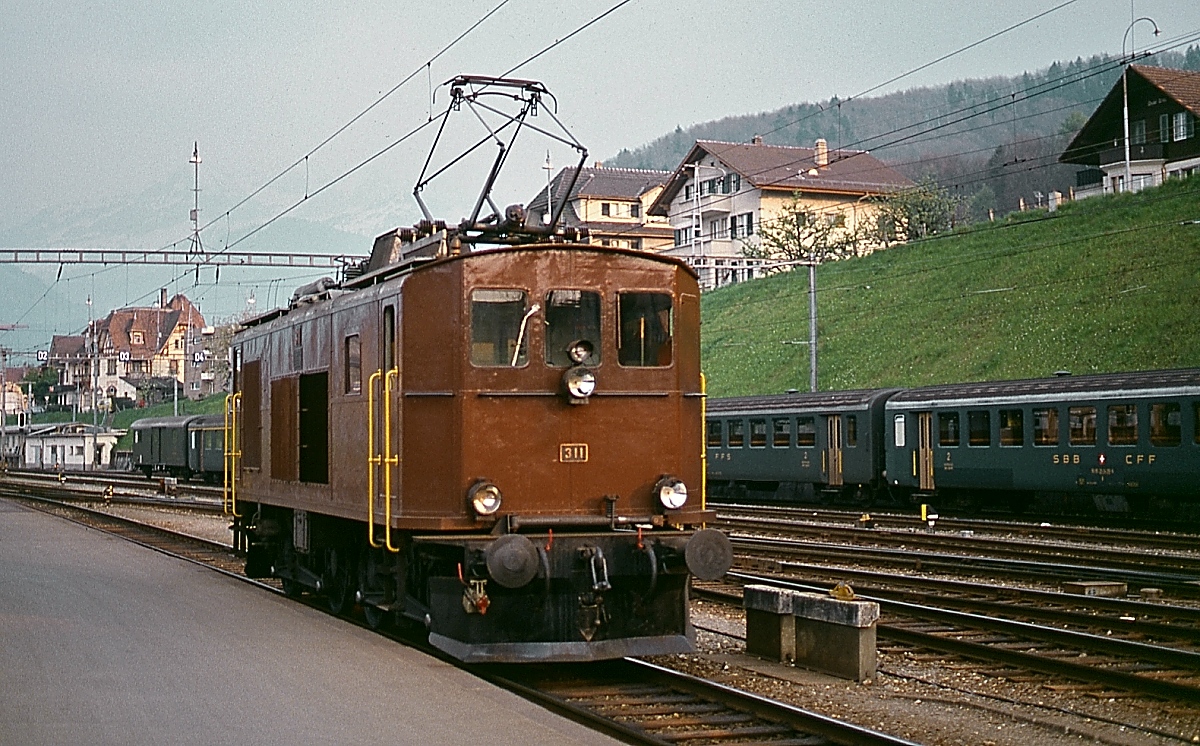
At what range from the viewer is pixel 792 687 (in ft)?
35.8

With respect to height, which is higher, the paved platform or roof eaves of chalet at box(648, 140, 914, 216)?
roof eaves of chalet at box(648, 140, 914, 216)

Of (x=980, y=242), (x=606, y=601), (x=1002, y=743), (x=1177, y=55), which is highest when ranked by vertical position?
(x=1177, y=55)

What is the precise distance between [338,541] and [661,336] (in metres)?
4.43

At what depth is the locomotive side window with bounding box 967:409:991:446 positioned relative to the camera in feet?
96.4

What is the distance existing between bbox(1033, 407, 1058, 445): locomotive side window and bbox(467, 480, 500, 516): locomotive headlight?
1914 centimetres

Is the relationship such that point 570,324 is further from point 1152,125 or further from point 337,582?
point 1152,125

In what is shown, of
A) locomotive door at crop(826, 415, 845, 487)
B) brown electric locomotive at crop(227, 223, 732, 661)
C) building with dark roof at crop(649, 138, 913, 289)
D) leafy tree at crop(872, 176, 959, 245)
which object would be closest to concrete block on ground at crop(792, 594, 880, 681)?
brown electric locomotive at crop(227, 223, 732, 661)

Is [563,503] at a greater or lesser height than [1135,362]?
lesser

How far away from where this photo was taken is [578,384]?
11.3 metres

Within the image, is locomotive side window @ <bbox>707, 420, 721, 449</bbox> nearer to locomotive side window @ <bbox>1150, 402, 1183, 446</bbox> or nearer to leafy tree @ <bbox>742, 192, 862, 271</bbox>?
locomotive side window @ <bbox>1150, 402, 1183, 446</bbox>

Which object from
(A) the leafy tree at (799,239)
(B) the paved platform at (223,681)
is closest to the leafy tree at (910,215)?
(A) the leafy tree at (799,239)

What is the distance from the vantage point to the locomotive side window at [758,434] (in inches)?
1448

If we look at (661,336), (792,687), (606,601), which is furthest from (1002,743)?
(661,336)

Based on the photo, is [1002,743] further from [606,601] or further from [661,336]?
[661,336]
